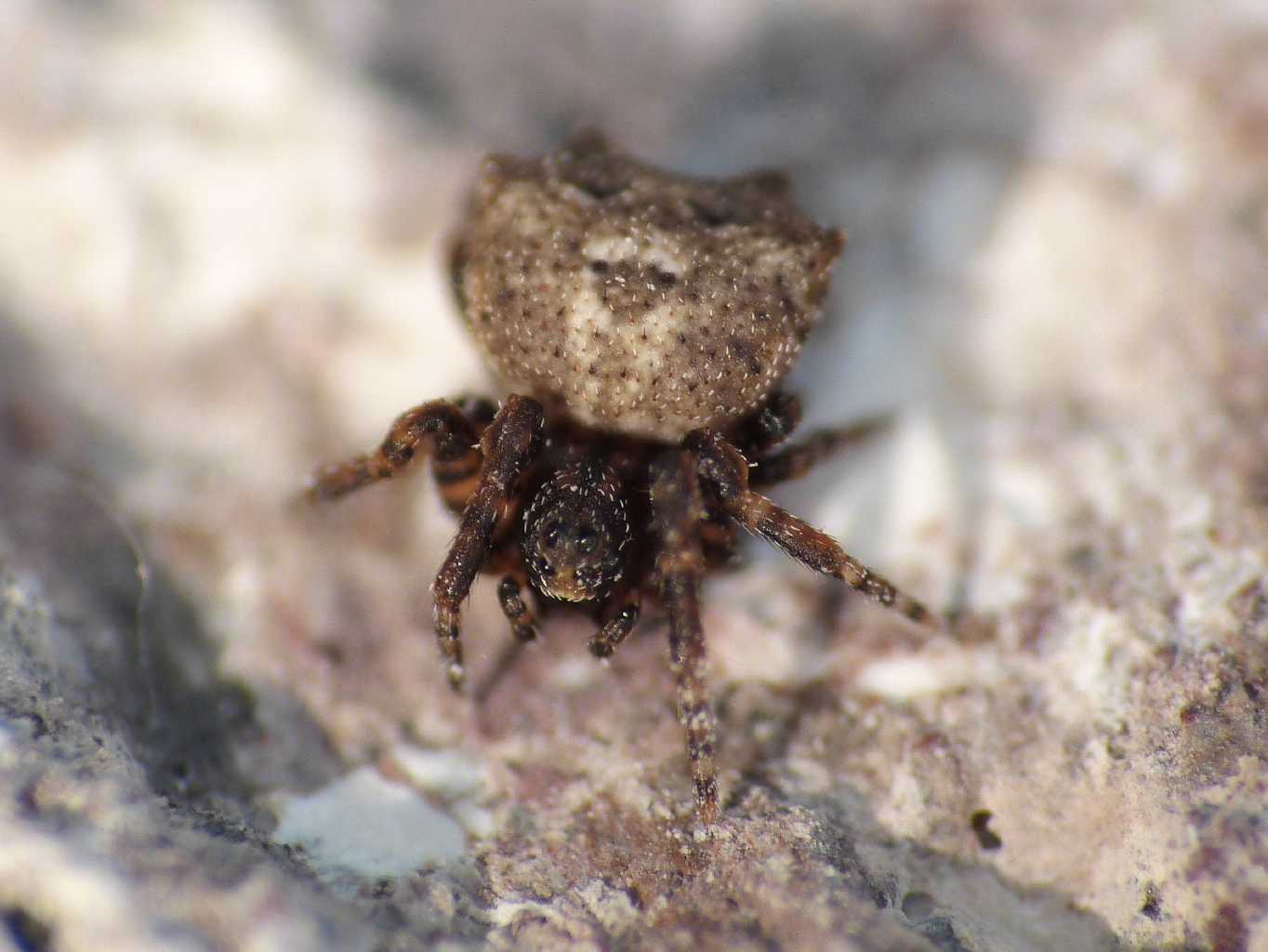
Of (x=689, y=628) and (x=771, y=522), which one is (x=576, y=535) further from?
(x=771, y=522)

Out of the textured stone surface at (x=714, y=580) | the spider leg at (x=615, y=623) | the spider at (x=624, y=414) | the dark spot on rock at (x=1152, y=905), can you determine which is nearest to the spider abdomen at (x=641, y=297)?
the spider at (x=624, y=414)

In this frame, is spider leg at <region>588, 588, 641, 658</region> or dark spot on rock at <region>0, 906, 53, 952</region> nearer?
dark spot on rock at <region>0, 906, 53, 952</region>

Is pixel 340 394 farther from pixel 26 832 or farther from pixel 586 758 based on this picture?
pixel 26 832

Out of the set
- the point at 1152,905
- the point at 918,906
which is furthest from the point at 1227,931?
the point at 918,906

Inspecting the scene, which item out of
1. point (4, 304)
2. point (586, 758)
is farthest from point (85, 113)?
point (586, 758)

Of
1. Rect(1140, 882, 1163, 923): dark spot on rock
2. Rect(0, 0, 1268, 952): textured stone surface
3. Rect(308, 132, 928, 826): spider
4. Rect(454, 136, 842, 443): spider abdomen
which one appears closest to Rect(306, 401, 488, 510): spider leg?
Rect(308, 132, 928, 826): spider

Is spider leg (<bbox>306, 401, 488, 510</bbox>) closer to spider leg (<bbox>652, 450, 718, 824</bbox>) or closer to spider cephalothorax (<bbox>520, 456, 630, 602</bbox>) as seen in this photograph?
spider cephalothorax (<bbox>520, 456, 630, 602</bbox>)
